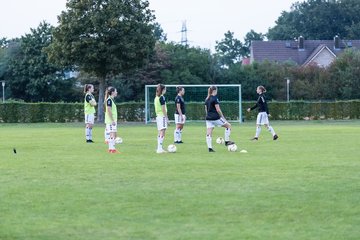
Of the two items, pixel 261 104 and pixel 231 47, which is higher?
pixel 231 47

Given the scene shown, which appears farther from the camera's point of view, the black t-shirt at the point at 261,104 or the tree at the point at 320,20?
the tree at the point at 320,20

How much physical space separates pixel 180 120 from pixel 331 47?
→ 300 ft

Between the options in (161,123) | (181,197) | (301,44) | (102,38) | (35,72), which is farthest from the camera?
(301,44)

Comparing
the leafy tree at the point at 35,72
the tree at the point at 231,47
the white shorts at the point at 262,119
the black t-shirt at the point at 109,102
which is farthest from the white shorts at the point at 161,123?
the tree at the point at 231,47

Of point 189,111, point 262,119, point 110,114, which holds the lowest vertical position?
point 262,119

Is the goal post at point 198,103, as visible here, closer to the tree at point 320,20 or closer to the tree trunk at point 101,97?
the tree trunk at point 101,97

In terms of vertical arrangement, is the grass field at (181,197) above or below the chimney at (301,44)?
below

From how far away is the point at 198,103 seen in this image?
2265 inches

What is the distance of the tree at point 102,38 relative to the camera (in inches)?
2174

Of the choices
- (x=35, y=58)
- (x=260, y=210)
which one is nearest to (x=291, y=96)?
(x=35, y=58)

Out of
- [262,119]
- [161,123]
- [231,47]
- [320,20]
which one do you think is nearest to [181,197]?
[161,123]

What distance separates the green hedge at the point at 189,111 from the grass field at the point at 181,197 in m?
36.9

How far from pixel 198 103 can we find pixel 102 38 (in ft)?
26.9

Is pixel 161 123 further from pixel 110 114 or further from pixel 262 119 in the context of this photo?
pixel 262 119
